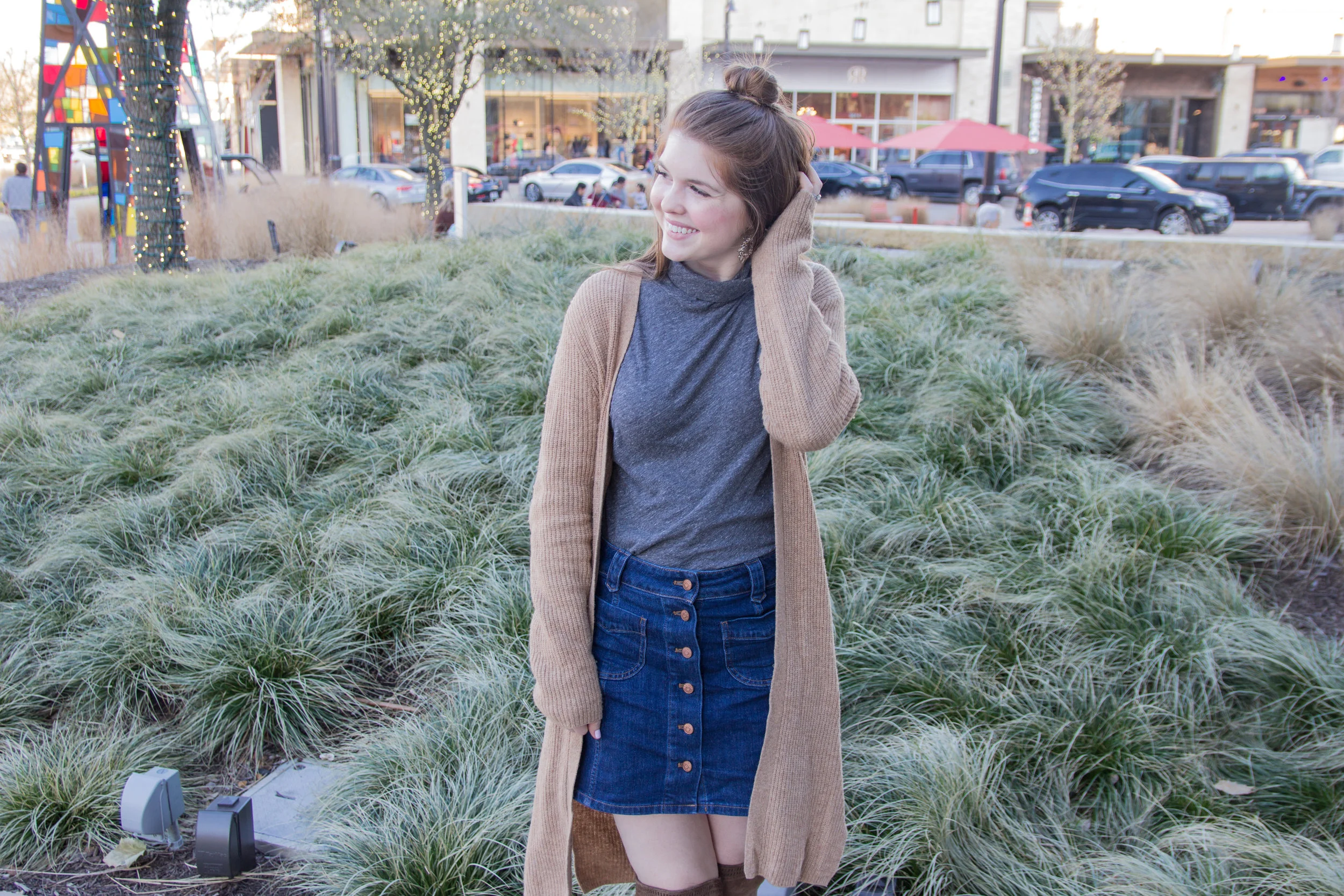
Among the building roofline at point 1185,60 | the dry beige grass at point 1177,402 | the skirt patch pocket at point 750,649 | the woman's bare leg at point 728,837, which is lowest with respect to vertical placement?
the woman's bare leg at point 728,837

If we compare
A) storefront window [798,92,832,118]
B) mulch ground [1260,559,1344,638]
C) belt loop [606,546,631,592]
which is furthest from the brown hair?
storefront window [798,92,832,118]

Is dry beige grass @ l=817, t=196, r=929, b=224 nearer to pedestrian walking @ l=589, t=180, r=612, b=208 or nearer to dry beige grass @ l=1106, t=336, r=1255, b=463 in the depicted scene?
pedestrian walking @ l=589, t=180, r=612, b=208

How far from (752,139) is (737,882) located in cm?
142

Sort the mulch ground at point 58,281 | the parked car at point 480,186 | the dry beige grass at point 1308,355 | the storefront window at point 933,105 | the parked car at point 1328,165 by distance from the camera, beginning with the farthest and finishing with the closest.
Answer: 1. the storefront window at point 933,105
2. the parked car at point 1328,165
3. the parked car at point 480,186
4. the mulch ground at point 58,281
5. the dry beige grass at point 1308,355

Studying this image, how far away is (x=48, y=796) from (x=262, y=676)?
0.71 metres

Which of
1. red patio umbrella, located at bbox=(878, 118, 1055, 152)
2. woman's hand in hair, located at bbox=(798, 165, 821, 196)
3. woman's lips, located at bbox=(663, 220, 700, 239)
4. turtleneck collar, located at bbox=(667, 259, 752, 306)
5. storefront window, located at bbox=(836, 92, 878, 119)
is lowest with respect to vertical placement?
turtleneck collar, located at bbox=(667, 259, 752, 306)

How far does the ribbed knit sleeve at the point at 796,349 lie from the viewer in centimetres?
181

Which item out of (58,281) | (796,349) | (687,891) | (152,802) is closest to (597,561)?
(796,349)

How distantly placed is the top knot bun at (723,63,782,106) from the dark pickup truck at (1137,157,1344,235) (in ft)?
81.2

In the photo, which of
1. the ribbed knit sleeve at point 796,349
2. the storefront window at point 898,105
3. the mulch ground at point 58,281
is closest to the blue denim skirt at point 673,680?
the ribbed knit sleeve at point 796,349

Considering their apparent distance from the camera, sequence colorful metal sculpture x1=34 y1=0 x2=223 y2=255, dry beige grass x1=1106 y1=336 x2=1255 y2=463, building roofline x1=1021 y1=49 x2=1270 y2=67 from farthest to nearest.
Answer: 1. building roofline x1=1021 y1=49 x2=1270 y2=67
2. colorful metal sculpture x1=34 y1=0 x2=223 y2=255
3. dry beige grass x1=1106 y1=336 x2=1255 y2=463

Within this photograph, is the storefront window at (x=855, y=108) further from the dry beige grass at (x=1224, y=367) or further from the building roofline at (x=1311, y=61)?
the dry beige grass at (x=1224, y=367)

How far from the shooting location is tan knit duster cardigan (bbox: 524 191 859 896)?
73.8 inches

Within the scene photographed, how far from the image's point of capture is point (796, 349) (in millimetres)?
1834
